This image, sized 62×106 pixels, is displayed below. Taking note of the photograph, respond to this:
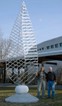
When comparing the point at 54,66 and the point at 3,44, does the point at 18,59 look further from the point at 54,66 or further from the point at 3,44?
the point at 3,44

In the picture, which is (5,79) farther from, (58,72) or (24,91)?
(24,91)

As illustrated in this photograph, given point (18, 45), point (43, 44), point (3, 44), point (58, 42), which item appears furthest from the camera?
point (43, 44)

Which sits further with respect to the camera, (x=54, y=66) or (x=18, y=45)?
(x=54, y=66)

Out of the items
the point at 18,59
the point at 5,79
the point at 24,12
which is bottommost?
the point at 5,79

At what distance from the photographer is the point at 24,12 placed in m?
14.0

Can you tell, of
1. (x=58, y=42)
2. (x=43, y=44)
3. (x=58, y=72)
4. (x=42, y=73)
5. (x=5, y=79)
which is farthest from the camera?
(x=43, y=44)

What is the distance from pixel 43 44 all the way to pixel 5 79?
3763 centimetres

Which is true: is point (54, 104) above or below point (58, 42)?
below

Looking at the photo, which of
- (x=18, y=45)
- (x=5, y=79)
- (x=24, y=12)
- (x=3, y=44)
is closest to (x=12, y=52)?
(x=18, y=45)

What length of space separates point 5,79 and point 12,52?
35124mm

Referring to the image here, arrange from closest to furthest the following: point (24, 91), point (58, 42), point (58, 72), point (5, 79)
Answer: point (24, 91)
point (58, 72)
point (5, 79)
point (58, 42)

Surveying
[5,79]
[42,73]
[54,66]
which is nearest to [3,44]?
[5,79]

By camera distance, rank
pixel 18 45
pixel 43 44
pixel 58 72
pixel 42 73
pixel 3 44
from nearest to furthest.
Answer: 1. pixel 18 45
2. pixel 42 73
3. pixel 58 72
4. pixel 3 44
5. pixel 43 44

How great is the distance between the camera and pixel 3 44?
63.6m
